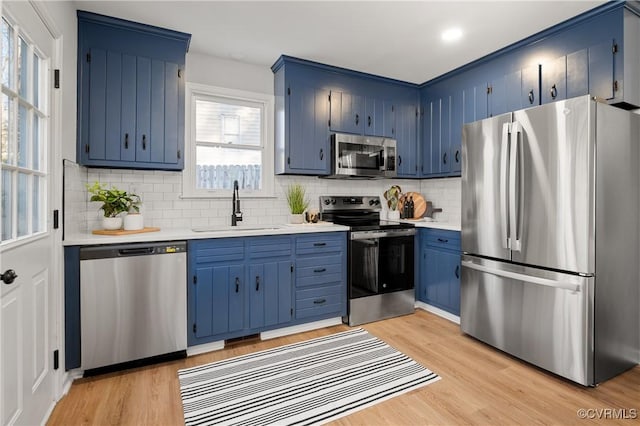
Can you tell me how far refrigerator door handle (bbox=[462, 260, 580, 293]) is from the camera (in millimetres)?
2207

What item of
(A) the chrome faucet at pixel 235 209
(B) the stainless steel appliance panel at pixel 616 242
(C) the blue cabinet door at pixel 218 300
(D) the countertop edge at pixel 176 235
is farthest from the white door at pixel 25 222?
(B) the stainless steel appliance panel at pixel 616 242

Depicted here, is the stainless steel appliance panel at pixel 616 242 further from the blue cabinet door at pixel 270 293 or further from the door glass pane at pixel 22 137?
the door glass pane at pixel 22 137

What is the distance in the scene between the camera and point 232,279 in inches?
108

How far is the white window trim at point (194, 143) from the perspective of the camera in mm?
3197

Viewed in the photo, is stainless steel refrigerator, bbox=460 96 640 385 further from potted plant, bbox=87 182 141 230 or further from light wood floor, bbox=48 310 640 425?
potted plant, bbox=87 182 141 230

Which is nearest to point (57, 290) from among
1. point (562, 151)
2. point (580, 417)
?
point (580, 417)

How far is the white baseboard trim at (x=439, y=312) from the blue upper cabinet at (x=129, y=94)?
113 inches

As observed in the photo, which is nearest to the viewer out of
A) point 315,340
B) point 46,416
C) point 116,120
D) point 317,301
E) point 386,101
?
point 46,416

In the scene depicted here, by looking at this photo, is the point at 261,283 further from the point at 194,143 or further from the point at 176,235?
the point at 194,143

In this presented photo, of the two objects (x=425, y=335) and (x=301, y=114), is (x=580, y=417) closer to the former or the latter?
(x=425, y=335)

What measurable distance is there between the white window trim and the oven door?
1104 mm

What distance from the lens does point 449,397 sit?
6.81 feet

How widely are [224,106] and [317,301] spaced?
215 centimetres

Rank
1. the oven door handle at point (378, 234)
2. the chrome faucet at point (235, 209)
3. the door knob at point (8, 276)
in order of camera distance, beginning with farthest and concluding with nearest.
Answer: the oven door handle at point (378, 234)
the chrome faucet at point (235, 209)
the door knob at point (8, 276)
